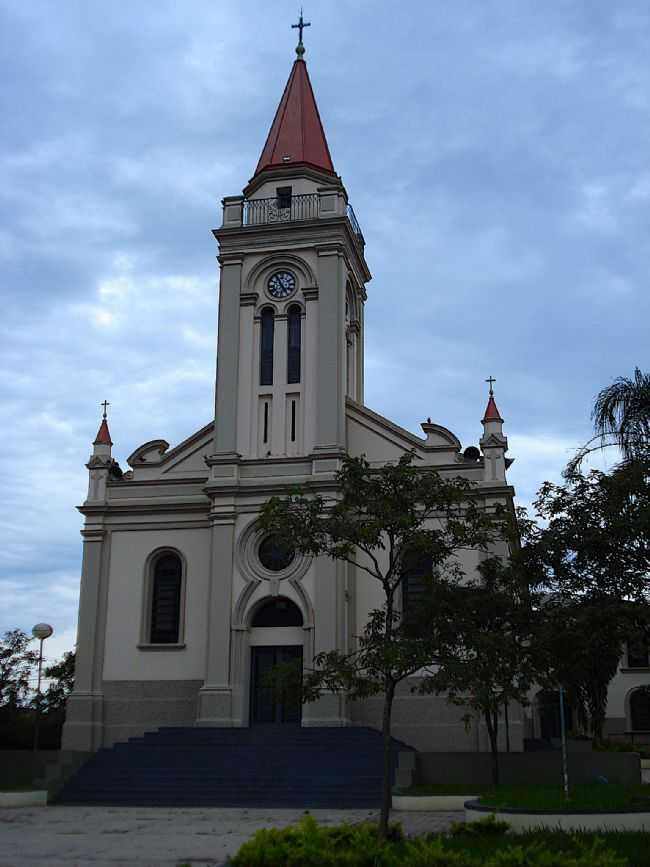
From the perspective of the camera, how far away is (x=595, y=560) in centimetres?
2016

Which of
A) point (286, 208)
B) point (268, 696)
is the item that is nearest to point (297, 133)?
point (286, 208)

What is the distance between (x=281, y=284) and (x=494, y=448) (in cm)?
934

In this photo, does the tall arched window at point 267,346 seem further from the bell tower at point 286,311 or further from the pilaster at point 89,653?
the pilaster at point 89,653

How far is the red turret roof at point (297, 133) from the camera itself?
122 feet

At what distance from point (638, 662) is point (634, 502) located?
36.2m

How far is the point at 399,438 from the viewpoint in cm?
3350

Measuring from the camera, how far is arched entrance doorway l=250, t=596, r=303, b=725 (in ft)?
101

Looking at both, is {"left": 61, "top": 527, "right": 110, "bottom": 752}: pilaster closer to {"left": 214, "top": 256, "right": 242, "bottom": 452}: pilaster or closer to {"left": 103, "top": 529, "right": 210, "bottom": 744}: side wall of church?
{"left": 103, "top": 529, "right": 210, "bottom": 744}: side wall of church

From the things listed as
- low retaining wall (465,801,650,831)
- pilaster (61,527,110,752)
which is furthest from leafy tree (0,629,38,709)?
low retaining wall (465,801,650,831)

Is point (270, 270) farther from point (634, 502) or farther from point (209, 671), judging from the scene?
point (634, 502)

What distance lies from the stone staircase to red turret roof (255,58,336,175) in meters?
19.9

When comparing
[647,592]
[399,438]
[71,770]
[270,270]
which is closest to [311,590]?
[399,438]

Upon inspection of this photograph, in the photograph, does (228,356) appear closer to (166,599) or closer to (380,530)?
(166,599)

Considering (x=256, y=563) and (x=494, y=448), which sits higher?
(x=494, y=448)
